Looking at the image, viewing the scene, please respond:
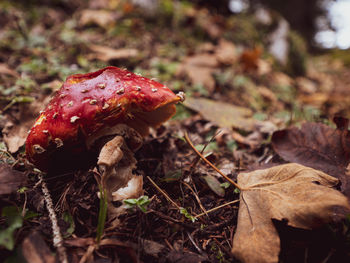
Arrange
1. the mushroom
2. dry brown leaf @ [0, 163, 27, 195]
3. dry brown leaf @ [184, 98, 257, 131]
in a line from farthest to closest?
dry brown leaf @ [184, 98, 257, 131]
the mushroom
dry brown leaf @ [0, 163, 27, 195]

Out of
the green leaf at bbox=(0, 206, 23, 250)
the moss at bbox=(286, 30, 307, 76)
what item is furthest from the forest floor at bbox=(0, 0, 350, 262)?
the moss at bbox=(286, 30, 307, 76)

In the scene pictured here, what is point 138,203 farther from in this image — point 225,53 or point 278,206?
point 225,53

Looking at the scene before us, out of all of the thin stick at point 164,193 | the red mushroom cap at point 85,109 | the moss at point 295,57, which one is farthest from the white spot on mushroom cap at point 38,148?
the moss at point 295,57

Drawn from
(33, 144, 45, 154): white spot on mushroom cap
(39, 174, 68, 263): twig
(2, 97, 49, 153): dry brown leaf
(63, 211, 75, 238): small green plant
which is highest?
(33, 144, 45, 154): white spot on mushroom cap

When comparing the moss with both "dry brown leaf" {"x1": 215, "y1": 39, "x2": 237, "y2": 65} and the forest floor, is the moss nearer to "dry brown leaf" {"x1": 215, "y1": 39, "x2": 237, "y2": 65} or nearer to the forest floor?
the forest floor

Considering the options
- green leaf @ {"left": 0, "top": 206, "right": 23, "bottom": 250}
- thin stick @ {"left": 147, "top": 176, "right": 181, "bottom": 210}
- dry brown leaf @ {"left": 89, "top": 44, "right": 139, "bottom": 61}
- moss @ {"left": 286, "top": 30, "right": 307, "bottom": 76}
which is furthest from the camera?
moss @ {"left": 286, "top": 30, "right": 307, "bottom": 76}

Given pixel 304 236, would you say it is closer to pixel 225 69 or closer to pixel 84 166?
pixel 84 166

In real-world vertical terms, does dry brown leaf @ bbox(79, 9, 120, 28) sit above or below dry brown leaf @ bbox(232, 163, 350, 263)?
above

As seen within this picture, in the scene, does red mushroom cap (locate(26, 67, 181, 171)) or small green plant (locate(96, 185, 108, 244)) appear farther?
red mushroom cap (locate(26, 67, 181, 171))
